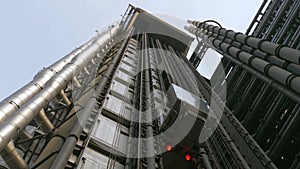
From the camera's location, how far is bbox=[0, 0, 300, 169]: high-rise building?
9078mm

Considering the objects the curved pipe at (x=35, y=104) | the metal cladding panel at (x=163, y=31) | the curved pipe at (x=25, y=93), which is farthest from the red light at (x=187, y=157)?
the metal cladding panel at (x=163, y=31)

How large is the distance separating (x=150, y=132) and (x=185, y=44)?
98.6 feet

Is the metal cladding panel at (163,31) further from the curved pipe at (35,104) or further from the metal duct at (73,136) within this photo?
the metal duct at (73,136)

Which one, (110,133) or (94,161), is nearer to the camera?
(94,161)

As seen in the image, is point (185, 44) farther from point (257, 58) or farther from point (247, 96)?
point (257, 58)

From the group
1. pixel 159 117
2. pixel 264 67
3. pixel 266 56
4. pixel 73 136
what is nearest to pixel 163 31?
pixel 266 56

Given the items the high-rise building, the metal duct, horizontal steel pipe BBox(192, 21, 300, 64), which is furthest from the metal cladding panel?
the metal duct

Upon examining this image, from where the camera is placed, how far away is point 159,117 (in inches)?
520

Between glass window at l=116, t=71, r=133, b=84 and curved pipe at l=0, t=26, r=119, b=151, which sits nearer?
curved pipe at l=0, t=26, r=119, b=151

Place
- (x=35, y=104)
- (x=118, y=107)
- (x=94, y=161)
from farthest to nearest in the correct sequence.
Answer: (x=118, y=107) → (x=35, y=104) → (x=94, y=161)

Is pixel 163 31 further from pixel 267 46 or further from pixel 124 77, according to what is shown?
pixel 267 46

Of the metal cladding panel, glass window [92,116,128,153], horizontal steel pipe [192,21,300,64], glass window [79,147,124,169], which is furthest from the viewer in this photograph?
the metal cladding panel

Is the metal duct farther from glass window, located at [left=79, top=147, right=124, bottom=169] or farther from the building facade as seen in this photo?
the building facade

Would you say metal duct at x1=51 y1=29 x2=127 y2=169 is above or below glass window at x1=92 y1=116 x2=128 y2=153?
above
